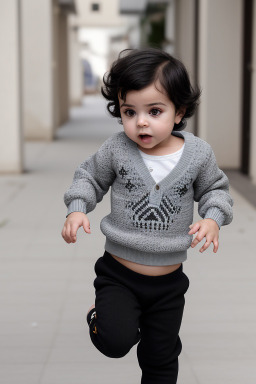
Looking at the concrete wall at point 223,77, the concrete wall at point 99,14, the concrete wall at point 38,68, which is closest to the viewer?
the concrete wall at point 223,77

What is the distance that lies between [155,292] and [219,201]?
1.26 feet

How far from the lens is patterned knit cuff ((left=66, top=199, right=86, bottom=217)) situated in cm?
302

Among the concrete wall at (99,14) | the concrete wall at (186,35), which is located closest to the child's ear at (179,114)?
the concrete wall at (186,35)

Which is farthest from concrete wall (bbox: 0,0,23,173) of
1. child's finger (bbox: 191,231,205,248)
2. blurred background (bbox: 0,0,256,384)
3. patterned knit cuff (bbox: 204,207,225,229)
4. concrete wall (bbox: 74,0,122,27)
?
concrete wall (bbox: 74,0,122,27)

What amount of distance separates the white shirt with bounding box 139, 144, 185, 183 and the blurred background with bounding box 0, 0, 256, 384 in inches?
44.2

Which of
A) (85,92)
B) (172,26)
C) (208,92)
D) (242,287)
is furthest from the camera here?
(85,92)

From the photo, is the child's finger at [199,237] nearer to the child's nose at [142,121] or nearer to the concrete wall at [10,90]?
the child's nose at [142,121]

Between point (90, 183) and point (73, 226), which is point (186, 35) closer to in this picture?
point (90, 183)

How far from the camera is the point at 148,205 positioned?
3023 mm

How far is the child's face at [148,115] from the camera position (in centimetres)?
293

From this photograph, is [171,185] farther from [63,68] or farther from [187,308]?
[63,68]

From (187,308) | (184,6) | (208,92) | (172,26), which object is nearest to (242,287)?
(187,308)

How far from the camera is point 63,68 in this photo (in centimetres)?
2481

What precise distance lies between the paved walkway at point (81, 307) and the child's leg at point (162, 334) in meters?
0.65
